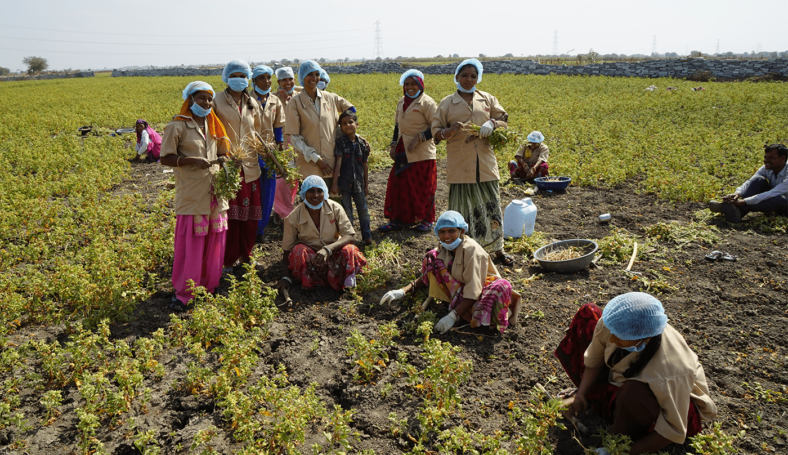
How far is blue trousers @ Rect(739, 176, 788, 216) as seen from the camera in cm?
598

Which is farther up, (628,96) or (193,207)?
(628,96)

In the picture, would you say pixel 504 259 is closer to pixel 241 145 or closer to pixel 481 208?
pixel 481 208

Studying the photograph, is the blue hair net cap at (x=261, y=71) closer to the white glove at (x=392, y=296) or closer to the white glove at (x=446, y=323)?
the white glove at (x=392, y=296)

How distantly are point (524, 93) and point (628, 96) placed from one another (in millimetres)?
4043

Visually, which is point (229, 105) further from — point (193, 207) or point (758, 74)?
point (758, 74)

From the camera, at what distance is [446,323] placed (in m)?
3.98

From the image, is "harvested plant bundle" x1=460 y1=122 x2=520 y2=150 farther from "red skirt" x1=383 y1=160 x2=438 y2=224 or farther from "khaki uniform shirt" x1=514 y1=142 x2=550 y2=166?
"khaki uniform shirt" x1=514 y1=142 x2=550 y2=166

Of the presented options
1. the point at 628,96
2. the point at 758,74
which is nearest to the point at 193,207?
the point at 628,96

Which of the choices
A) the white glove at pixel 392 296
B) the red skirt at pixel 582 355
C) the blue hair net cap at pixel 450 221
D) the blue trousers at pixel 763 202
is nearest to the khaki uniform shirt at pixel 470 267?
the blue hair net cap at pixel 450 221

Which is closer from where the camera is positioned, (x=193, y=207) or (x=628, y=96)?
(x=193, y=207)

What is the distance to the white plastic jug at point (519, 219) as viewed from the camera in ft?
19.5

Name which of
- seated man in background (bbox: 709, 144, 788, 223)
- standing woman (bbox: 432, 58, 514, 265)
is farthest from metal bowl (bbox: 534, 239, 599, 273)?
seated man in background (bbox: 709, 144, 788, 223)

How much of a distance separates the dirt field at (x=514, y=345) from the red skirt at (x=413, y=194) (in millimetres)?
307

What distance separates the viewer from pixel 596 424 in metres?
3.16
